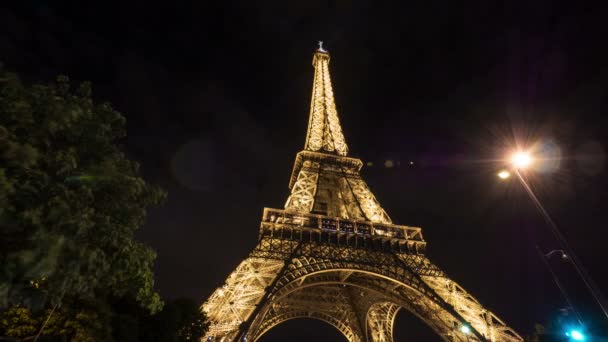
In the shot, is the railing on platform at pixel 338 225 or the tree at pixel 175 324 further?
the railing on platform at pixel 338 225

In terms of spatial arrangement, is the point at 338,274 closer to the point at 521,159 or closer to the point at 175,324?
the point at 175,324

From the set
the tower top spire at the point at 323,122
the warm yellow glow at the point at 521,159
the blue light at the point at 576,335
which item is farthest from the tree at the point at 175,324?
the tower top spire at the point at 323,122

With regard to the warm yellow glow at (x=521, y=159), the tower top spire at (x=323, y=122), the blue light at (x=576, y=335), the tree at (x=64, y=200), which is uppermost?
the tower top spire at (x=323, y=122)

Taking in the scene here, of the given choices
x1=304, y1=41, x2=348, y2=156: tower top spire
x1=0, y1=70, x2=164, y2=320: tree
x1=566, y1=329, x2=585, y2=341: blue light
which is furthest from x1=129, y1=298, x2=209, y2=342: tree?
x1=304, y1=41, x2=348, y2=156: tower top spire

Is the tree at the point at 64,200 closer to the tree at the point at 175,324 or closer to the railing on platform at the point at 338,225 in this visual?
the tree at the point at 175,324

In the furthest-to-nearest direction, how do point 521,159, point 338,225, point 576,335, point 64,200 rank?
point 338,225, point 576,335, point 521,159, point 64,200

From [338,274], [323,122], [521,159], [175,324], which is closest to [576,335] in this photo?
[521,159]
